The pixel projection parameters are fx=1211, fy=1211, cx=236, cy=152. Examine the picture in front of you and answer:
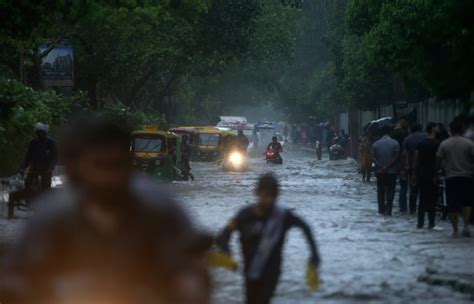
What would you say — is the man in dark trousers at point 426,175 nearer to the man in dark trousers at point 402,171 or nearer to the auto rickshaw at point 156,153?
the man in dark trousers at point 402,171

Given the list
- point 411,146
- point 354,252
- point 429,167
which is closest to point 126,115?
point 411,146

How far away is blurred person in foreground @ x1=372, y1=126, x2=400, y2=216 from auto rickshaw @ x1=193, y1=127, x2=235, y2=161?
133ft

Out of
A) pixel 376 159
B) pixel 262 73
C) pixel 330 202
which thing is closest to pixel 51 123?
pixel 330 202

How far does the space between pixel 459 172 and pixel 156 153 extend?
1985 centimetres

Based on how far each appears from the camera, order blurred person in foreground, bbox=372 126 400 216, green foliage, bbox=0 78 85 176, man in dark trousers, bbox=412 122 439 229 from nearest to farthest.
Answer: man in dark trousers, bbox=412 122 439 229 → blurred person in foreground, bbox=372 126 400 216 → green foliage, bbox=0 78 85 176

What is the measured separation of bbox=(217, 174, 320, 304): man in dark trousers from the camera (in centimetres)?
838

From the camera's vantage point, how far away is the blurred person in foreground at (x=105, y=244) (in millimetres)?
4629

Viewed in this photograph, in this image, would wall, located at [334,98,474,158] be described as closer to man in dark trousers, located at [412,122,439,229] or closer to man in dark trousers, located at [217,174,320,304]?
man in dark trousers, located at [412,122,439,229]

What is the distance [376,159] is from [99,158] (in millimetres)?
17221

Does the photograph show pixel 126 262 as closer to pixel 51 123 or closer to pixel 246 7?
pixel 51 123

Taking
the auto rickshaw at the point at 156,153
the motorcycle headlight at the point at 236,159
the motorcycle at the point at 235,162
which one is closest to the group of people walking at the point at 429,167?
the auto rickshaw at the point at 156,153

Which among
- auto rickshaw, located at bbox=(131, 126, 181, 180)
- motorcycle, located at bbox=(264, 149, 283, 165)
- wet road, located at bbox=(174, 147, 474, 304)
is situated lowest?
wet road, located at bbox=(174, 147, 474, 304)

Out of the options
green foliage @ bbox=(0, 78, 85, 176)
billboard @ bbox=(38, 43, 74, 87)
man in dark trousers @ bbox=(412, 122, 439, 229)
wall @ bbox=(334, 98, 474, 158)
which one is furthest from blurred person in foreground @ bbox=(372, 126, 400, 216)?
billboard @ bbox=(38, 43, 74, 87)

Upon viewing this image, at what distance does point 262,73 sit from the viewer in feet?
293
